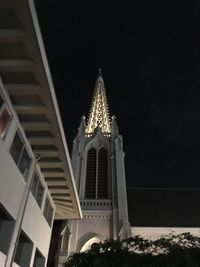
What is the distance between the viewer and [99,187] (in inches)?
1078

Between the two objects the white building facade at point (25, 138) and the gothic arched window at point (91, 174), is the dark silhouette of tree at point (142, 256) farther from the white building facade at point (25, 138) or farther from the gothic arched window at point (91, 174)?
the gothic arched window at point (91, 174)

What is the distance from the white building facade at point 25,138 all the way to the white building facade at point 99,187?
8726mm

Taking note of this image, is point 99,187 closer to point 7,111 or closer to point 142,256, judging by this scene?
point 142,256

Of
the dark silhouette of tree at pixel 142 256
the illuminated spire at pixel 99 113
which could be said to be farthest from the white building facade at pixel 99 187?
the dark silhouette of tree at pixel 142 256

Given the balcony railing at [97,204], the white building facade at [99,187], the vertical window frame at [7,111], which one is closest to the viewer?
the vertical window frame at [7,111]

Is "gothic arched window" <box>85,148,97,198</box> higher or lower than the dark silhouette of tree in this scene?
higher

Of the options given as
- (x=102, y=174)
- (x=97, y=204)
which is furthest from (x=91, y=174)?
(x=97, y=204)

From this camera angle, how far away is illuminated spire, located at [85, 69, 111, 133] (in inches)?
1518

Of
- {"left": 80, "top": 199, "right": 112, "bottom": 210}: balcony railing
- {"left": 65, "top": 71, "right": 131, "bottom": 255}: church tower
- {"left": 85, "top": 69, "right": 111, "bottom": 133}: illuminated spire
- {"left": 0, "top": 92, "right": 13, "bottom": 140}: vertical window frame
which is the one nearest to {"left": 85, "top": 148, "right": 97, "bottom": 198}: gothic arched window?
{"left": 65, "top": 71, "right": 131, "bottom": 255}: church tower

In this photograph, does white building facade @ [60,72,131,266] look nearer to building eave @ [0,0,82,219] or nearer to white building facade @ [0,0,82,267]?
white building facade @ [0,0,82,267]

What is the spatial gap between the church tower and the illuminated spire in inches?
21.1

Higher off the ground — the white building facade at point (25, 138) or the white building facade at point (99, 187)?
the white building facade at point (99, 187)

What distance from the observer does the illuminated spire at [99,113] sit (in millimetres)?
38556

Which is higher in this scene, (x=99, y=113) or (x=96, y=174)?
(x=99, y=113)
